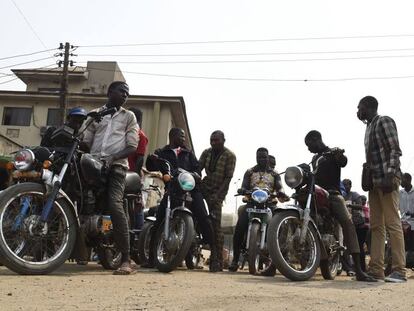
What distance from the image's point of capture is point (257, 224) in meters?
6.96

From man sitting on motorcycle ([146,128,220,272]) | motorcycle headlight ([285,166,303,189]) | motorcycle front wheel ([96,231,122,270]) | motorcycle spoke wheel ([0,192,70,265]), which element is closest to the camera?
motorcycle spoke wheel ([0,192,70,265])

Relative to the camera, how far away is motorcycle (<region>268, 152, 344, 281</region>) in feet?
16.8

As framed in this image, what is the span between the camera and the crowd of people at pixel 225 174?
506cm

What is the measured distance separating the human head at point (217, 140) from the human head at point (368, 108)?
2110mm

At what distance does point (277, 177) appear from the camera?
7.80 meters

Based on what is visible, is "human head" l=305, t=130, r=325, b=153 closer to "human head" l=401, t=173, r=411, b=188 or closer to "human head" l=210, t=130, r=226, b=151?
"human head" l=210, t=130, r=226, b=151

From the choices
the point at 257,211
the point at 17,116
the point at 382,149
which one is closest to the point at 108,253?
the point at 257,211

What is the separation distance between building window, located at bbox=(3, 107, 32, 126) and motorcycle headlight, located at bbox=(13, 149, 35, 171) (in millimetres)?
31442

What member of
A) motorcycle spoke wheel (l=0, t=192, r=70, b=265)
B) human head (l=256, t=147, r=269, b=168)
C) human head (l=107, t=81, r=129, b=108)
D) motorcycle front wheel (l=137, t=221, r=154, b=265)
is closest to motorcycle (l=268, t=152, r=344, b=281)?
human head (l=256, t=147, r=269, b=168)

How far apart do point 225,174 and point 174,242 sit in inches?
75.8

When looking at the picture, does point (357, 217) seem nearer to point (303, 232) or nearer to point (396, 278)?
point (396, 278)

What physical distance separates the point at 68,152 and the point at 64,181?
1.01 feet

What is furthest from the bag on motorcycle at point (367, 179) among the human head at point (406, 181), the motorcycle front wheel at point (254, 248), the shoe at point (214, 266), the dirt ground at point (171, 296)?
the human head at point (406, 181)

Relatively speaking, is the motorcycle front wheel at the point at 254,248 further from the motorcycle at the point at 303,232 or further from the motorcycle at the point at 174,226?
the motorcycle at the point at 174,226
